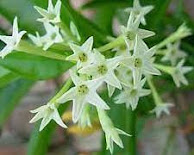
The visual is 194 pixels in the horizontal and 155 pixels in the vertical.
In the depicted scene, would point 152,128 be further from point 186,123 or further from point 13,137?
point 13,137

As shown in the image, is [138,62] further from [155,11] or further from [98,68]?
[155,11]

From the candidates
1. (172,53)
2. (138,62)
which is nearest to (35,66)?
(138,62)

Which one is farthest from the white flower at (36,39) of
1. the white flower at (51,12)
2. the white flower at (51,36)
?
the white flower at (51,12)

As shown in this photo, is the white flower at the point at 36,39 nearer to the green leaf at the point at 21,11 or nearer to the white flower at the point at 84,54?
the green leaf at the point at 21,11

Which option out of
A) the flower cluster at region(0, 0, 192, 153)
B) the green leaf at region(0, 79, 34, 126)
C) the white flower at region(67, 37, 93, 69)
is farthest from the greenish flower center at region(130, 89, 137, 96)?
the green leaf at region(0, 79, 34, 126)

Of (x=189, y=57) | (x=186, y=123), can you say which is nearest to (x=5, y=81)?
(x=189, y=57)

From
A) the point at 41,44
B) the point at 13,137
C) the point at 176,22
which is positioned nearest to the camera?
the point at 41,44
